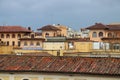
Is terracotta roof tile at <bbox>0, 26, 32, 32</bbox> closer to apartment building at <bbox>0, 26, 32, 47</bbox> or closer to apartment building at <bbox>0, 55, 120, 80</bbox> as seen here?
apartment building at <bbox>0, 26, 32, 47</bbox>

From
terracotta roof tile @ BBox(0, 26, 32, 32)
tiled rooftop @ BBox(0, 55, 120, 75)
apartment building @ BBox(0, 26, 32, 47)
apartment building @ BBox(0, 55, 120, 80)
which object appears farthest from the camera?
terracotta roof tile @ BBox(0, 26, 32, 32)

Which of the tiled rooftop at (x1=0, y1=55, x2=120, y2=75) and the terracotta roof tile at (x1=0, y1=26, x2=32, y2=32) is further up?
the terracotta roof tile at (x1=0, y1=26, x2=32, y2=32)

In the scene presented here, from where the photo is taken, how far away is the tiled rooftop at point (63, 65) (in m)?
33.4

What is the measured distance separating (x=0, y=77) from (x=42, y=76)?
3.67 meters

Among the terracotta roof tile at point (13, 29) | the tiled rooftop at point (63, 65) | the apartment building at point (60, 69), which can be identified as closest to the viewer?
the apartment building at point (60, 69)

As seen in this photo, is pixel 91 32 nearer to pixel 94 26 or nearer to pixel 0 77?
pixel 94 26

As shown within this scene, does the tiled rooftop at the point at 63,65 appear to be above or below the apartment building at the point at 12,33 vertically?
below

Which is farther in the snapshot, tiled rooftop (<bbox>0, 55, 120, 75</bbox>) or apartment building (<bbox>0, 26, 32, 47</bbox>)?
apartment building (<bbox>0, 26, 32, 47</bbox>)

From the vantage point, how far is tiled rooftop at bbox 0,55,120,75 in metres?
33.4

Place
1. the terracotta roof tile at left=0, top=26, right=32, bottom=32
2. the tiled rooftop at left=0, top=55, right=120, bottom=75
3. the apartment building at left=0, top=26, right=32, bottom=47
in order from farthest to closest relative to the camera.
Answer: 1. the terracotta roof tile at left=0, top=26, right=32, bottom=32
2. the apartment building at left=0, top=26, right=32, bottom=47
3. the tiled rooftop at left=0, top=55, right=120, bottom=75

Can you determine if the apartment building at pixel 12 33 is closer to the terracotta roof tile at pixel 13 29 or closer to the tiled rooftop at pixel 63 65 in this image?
the terracotta roof tile at pixel 13 29

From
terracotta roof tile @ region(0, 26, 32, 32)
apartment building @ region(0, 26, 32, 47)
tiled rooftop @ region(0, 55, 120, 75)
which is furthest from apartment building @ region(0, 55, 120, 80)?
terracotta roof tile @ region(0, 26, 32, 32)

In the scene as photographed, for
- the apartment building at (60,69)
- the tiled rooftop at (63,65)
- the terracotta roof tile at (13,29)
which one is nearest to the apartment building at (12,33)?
the terracotta roof tile at (13,29)

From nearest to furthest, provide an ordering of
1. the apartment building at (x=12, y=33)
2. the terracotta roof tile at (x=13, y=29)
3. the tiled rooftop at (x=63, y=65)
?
the tiled rooftop at (x=63, y=65), the apartment building at (x=12, y=33), the terracotta roof tile at (x=13, y=29)
